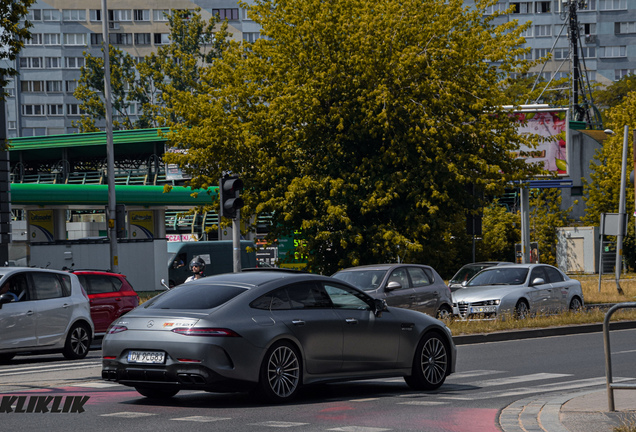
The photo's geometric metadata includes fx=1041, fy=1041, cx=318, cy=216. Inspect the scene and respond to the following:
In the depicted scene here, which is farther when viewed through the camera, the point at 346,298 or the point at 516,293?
the point at 516,293

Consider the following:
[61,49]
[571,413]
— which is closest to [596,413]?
[571,413]

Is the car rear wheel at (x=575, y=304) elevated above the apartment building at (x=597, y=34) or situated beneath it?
situated beneath

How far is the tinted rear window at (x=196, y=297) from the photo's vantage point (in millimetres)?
10812

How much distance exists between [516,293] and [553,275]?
2.45 meters

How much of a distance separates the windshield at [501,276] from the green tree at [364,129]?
9.22ft

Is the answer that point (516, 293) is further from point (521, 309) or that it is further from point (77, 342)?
point (77, 342)

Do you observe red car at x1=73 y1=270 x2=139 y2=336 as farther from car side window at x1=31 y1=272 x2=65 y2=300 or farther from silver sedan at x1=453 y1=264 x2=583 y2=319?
silver sedan at x1=453 y1=264 x2=583 y2=319

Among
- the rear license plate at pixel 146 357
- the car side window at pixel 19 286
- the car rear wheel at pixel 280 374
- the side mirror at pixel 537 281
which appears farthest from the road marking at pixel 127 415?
the side mirror at pixel 537 281

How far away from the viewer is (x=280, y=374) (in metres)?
10.8

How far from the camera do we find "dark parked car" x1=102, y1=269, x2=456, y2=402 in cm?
1030

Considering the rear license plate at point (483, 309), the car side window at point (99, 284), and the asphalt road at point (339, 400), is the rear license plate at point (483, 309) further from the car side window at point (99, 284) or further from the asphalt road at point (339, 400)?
the car side window at point (99, 284)

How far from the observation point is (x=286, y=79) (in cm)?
2964

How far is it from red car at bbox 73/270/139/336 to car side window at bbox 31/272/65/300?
12.8ft

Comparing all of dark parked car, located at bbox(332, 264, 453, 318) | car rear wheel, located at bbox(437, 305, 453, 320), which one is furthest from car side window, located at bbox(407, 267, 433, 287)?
car rear wheel, located at bbox(437, 305, 453, 320)
